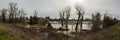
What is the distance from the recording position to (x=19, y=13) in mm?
76562

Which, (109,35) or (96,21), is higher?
(96,21)

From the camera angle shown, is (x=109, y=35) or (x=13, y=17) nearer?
(x=109, y=35)

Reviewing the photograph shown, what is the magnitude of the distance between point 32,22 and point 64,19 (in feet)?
50.9

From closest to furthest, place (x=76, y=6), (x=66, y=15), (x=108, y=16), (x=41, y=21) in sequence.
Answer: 1. (x=108, y=16)
2. (x=76, y=6)
3. (x=66, y=15)
4. (x=41, y=21)

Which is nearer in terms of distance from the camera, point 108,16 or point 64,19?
point 108,16

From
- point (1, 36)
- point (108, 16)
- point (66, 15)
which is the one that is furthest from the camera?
point (66, 15)

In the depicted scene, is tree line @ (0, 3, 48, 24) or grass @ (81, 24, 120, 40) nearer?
grass @ (81, 24, 120, 40)

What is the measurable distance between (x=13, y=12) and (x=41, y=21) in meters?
11.1

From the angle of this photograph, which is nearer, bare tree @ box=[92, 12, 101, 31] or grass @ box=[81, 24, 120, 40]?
grass @ box=[81, 24, 120, 40]

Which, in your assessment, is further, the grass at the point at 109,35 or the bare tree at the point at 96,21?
the bare tree at the point at 96,21

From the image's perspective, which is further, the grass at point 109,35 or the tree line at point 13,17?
the tree line at point 13,17

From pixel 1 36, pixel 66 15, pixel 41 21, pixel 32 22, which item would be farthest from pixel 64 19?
pixel 1 36

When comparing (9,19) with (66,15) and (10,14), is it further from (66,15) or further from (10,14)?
(66,15)

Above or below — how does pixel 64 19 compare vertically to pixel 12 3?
below
